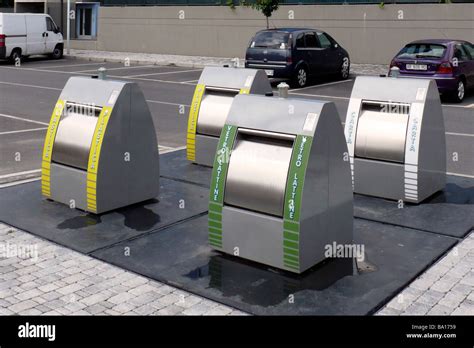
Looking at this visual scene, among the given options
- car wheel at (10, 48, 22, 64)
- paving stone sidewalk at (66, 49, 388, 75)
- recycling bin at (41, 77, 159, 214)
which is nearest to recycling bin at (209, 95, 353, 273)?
recycling bin at (41, 77, 159, 214)

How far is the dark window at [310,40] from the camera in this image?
18.6 meters

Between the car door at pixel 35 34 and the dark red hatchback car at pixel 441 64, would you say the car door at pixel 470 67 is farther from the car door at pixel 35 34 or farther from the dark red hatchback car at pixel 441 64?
the car door at pixel 35 34

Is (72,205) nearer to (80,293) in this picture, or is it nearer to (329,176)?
(80,293)

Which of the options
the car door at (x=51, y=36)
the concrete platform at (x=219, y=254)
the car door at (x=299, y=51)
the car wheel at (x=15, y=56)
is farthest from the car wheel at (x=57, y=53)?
the concrete platform at (x=219, y=254)

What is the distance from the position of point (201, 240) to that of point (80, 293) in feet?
4.83

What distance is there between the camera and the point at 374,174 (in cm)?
732

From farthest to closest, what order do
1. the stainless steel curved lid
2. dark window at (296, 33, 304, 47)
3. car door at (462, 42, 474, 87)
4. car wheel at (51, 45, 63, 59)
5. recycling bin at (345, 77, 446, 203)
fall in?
car wheel at (51, 45, 63, 59) → dark window at (296, 33, 304, 47) → car door at (462, 42, 474, 87) → recycling bin at (345, 77, 446, 203) → the stainless steel curved lid

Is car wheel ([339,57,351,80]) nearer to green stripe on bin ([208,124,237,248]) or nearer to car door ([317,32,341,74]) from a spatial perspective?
car door ([317,32,341,74])

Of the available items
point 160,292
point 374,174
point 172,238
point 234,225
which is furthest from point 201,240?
point 374,174

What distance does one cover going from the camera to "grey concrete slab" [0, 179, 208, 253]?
6.07 m

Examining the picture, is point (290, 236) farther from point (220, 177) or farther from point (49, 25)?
point (49, 25)

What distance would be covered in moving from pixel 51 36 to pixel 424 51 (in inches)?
697

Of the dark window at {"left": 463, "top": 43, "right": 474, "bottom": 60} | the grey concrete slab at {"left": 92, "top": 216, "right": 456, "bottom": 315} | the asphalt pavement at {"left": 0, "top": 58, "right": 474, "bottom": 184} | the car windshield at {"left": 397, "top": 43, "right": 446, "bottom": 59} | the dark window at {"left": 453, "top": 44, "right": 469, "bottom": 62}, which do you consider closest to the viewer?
the grey concrete slab at {"left": 92, "top": 216, "right": 456, "bottom": 315}

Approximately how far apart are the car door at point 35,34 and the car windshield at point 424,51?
16.4 m
